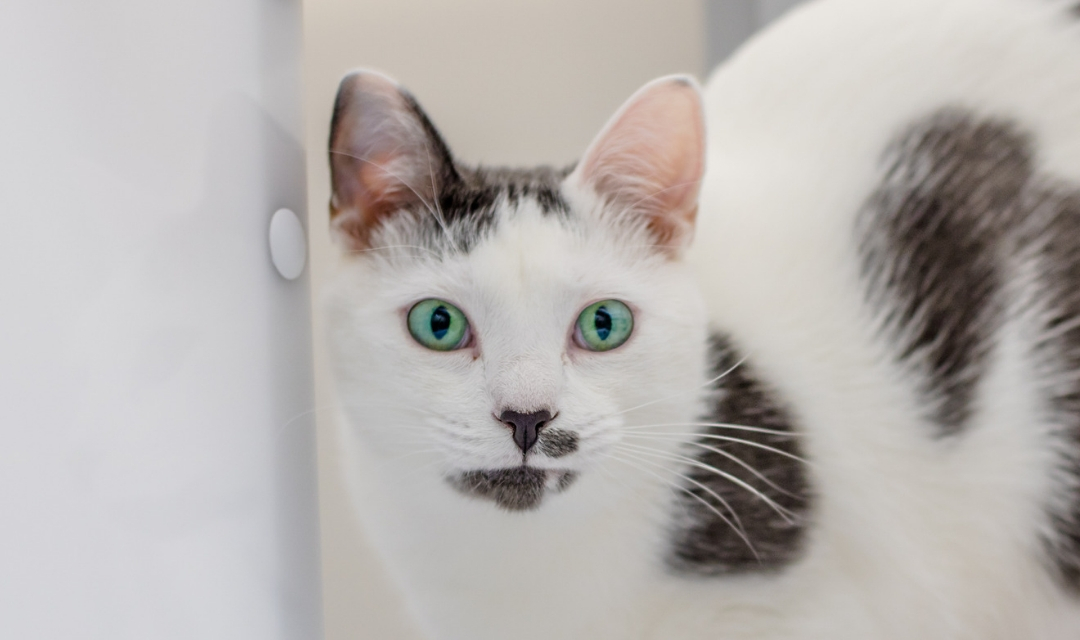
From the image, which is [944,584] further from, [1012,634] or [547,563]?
[547,563]

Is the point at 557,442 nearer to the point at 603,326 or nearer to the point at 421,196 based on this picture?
the point at 603,326

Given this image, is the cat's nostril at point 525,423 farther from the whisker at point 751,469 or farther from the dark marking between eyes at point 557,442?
the whisker at point 751,469

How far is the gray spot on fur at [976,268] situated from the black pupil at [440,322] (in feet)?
1.17

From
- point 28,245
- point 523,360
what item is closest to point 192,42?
point 28,245

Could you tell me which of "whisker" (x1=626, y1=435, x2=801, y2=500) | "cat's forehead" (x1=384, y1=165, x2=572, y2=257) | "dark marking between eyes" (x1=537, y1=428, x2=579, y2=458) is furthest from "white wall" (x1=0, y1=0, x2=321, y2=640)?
"whisker" (x1=626, y1=435, x2=801, y2=500)

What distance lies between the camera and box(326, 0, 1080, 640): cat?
564mm

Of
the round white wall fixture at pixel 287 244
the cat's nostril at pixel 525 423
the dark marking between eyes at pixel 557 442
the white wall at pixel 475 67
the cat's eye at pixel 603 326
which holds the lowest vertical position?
the dark marking between eyes at pixel 557 442

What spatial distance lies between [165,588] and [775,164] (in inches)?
22.9

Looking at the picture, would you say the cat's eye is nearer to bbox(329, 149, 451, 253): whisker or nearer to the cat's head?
the cat's head

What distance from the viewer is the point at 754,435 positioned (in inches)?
24.4

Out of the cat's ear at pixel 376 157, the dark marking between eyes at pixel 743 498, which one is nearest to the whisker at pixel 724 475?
the dark marking between eyes at pixel 743 498

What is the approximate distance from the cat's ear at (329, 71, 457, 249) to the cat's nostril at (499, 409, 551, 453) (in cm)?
18

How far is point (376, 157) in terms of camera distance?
1.87 ft

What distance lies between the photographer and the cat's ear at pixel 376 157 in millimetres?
532
